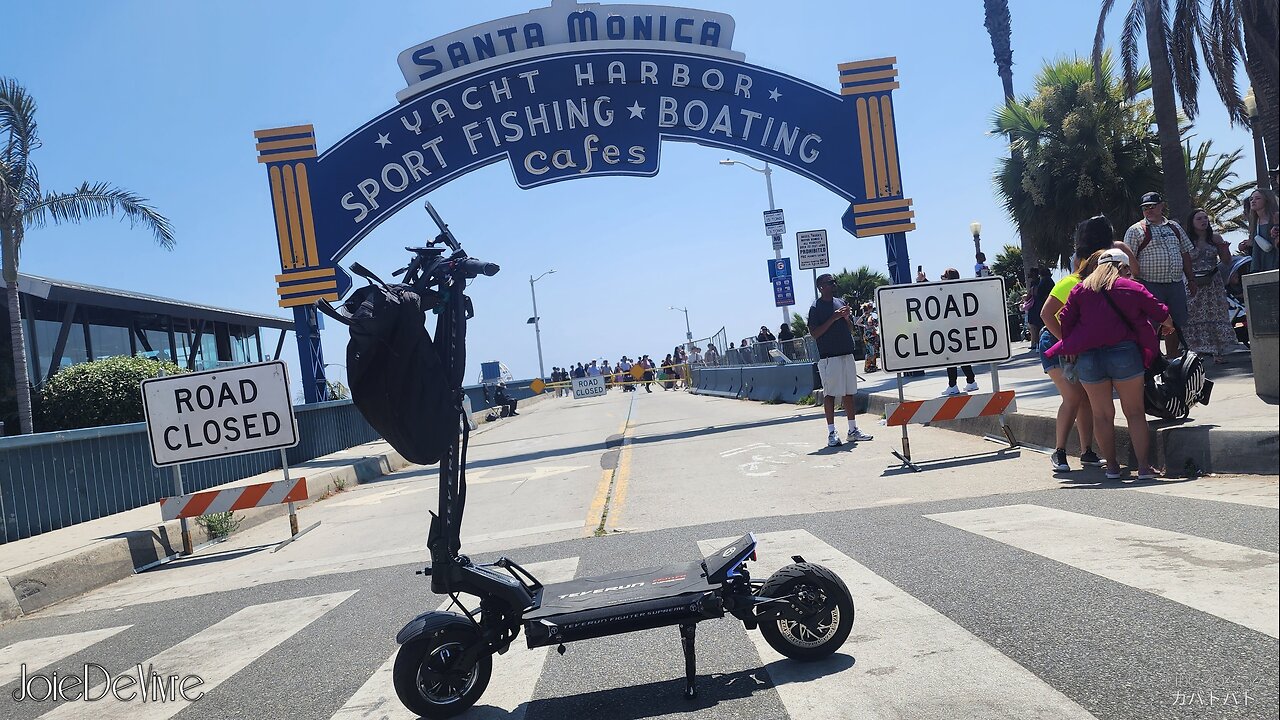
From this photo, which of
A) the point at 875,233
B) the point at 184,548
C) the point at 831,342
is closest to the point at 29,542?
the point at 184,548

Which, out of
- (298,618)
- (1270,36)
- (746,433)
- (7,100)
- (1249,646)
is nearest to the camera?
(1270,36)

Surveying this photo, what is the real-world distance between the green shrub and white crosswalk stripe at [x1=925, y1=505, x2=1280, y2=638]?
19.2 meters

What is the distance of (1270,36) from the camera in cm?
182

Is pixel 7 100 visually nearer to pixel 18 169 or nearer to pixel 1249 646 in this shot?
pixel 18 169

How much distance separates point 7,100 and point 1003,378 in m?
23.5

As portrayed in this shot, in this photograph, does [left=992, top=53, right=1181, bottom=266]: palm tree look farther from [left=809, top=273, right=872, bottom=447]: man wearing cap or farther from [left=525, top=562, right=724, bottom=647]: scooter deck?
[left=525, top=562, right=724, bottom=647]: scooter deck

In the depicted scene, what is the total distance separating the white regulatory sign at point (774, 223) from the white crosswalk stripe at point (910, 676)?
24721 mm

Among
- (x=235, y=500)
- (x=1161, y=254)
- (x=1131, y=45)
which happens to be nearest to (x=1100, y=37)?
(x=1131, y=45)

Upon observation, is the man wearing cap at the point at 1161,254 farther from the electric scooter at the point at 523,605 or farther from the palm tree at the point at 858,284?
the palm tree at the point at 858,284

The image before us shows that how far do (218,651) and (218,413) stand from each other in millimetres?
5423

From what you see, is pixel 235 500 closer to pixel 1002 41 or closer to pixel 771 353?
pixel 771 353

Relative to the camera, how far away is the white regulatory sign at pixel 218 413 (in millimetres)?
10109

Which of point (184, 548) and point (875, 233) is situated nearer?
point (184, 548)

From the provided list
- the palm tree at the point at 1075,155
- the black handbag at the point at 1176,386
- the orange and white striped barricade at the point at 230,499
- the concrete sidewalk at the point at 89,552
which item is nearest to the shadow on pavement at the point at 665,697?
the black handbag at the point at 1176,386
